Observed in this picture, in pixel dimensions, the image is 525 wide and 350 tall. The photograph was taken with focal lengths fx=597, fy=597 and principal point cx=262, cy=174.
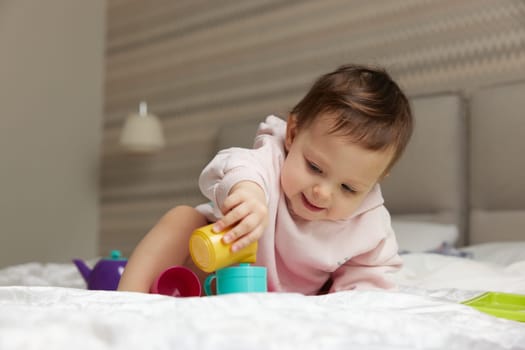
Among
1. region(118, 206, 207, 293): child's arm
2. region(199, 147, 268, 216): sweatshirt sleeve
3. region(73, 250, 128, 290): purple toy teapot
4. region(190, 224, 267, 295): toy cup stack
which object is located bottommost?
region(73, 250, 128, 290): purple toy teapot

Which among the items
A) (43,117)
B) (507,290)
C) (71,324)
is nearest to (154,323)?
(71,324)

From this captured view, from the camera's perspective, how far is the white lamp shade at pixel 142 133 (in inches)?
126

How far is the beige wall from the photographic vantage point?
10.8ft

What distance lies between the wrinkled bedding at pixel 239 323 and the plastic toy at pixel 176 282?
0.32 meters

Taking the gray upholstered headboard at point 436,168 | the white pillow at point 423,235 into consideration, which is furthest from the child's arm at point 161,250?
the gray upholstered headboard at point 436,168

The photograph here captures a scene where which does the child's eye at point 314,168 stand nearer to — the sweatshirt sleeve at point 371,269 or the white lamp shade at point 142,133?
the sweatshirt sleeve at point 371,269

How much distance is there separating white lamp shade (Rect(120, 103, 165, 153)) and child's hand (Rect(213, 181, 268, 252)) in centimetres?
239

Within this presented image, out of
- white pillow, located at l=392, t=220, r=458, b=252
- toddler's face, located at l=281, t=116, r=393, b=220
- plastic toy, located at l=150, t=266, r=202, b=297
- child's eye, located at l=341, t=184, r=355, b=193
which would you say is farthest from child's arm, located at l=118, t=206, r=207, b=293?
white pillow, located at l=392, t=220, r=458, b=252

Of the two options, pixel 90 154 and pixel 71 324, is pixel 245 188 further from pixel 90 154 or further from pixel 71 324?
pixel 90 154

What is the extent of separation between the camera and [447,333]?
1.92ft

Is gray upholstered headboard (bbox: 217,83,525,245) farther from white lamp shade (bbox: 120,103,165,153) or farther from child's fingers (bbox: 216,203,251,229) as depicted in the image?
child's fingers (bbox: 216,203,251,229)

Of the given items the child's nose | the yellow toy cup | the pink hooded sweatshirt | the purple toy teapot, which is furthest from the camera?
the purple toy teapot

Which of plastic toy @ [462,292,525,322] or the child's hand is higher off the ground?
the child's hand

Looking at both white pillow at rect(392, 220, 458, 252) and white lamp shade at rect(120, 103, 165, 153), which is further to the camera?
white lamp shade at rect(120, 103, 165, 153)
